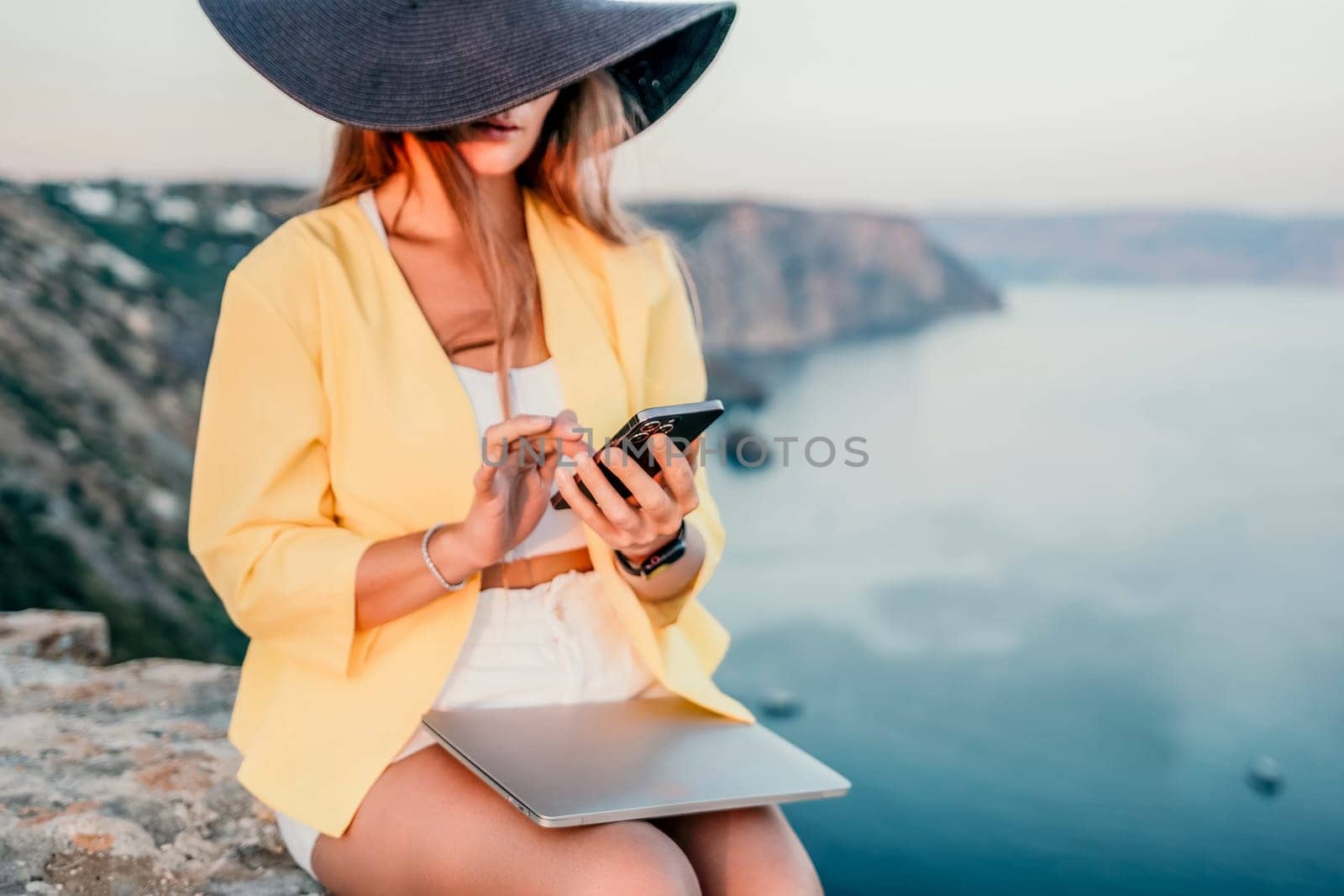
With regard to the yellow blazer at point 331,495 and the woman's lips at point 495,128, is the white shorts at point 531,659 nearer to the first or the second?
the yellow blazer at point 331,495

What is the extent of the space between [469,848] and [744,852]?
0.27 meters

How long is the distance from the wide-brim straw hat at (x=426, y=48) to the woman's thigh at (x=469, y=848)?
67cm

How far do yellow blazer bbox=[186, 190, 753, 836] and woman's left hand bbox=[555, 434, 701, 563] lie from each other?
148 mm

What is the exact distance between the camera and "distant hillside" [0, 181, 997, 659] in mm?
2814

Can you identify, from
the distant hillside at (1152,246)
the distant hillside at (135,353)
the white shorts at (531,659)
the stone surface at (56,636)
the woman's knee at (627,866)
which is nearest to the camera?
the woman's knee at (627,866)

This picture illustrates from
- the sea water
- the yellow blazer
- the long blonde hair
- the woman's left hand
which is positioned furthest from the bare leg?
the sea water

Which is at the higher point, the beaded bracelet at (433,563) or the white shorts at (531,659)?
the beaded bracelet at (433,563)

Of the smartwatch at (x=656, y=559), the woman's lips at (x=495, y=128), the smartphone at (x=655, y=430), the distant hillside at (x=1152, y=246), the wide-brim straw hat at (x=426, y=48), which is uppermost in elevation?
the wide-brim straw hat at (x=426, y=48)

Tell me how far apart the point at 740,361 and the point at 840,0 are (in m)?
0.99

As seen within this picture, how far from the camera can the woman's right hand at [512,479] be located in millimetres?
1161

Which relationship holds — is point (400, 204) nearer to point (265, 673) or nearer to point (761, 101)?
point (265, 673)

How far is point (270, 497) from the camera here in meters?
1.27

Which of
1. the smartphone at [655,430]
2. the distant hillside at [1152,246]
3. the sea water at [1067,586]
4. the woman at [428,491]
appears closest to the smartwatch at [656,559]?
the woman at [428,491]

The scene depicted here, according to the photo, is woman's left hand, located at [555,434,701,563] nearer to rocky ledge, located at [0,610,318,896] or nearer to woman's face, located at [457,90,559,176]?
woman's face, located at [457,90,559,176]
